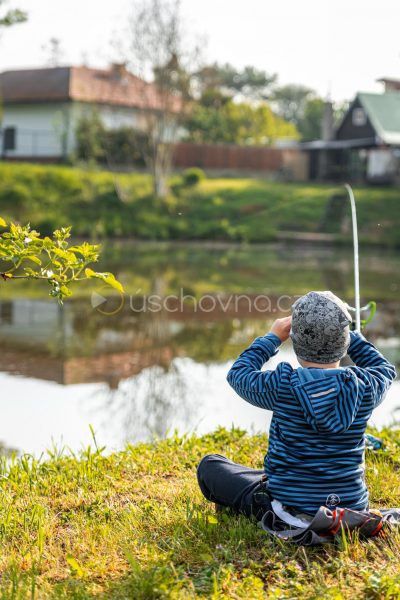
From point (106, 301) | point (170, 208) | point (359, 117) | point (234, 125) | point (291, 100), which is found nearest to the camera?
point (106, 301)

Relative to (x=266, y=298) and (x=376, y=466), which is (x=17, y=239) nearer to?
(x=376, y=466)

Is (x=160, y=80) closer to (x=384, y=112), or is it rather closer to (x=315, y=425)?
(x=384, y=112)

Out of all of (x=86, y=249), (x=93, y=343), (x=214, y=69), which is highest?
(x=214, y=69)

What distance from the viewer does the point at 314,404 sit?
8.14 ft

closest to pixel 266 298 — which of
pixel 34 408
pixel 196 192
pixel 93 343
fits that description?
pixel 93 343

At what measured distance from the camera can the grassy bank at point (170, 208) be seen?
21.2 meters

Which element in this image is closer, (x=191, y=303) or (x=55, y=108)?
(x=191, y=303)

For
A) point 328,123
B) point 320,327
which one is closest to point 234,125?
point 328,123

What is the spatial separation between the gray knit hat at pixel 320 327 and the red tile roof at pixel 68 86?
25391 millimetres

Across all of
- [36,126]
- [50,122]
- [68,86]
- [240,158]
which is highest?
[68,86]

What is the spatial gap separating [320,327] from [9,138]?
104 ft

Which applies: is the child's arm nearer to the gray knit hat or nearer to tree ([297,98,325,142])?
the gray knit hat

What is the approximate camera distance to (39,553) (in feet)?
8.46

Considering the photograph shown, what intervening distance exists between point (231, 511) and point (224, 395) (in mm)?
2960
